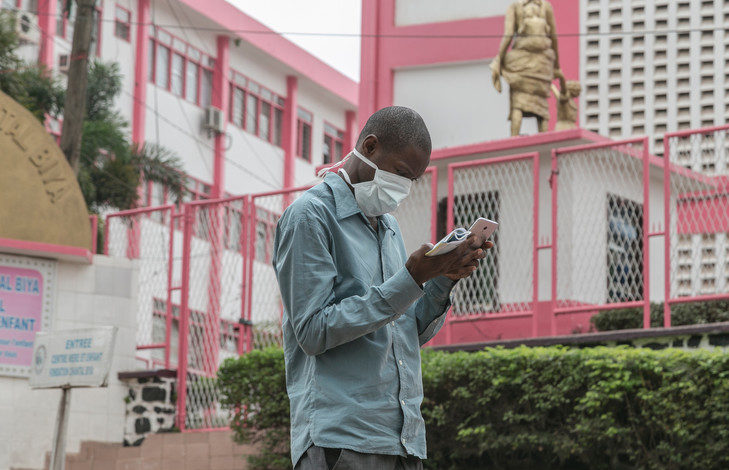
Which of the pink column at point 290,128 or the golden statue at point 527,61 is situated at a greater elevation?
the pink column at point 290,128

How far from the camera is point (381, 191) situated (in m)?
3.54

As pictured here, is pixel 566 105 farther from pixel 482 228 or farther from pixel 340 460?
pixel 340 460

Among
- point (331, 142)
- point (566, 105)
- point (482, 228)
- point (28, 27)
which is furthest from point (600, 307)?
point (331, 142)

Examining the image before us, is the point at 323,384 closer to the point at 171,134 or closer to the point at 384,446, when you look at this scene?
the point at 384,446

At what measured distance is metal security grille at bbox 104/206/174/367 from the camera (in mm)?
11961

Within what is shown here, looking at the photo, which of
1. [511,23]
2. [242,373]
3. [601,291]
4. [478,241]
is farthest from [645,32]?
[478,241]

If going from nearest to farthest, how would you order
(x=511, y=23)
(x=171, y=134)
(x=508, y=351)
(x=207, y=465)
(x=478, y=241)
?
1. (x=478, y=241)
2. (x=508, y=351)
3. (x=207, y=465)
4. (x=511, y=23)
5. (x=171, y=134)

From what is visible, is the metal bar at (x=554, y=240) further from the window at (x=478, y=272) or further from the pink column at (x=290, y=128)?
the pink column at (x=290, y=128)

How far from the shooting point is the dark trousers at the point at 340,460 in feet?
10.9

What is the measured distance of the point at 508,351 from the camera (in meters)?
8.71

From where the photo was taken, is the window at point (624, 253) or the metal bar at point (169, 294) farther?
the metal bar at point (169, 294)

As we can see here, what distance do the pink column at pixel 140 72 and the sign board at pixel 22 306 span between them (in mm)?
17034

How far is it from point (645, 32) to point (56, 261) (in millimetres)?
8046

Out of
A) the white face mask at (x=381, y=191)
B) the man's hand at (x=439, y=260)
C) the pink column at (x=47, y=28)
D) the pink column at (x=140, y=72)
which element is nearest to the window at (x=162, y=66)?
the pink column at (x=140, y=72)
